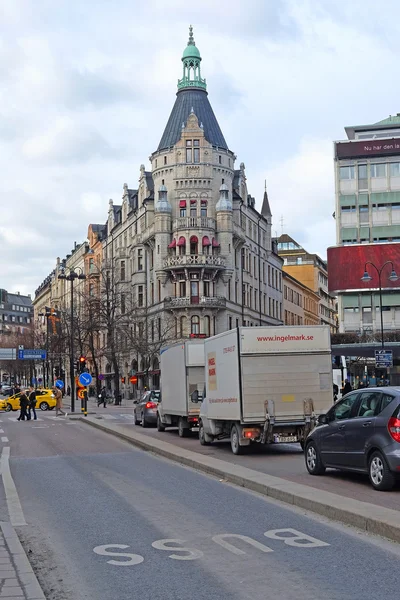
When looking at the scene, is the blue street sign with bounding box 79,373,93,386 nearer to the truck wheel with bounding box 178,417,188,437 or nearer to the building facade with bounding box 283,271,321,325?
the truck wheel with bounding box 178,417,188,437

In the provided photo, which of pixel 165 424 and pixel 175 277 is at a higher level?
pixel 175 277

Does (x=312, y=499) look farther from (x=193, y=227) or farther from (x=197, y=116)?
(x=197, y=116)

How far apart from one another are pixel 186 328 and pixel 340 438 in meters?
59.3

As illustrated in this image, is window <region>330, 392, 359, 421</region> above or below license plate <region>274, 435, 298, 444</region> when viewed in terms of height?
above

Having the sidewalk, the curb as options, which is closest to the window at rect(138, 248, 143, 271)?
the curb

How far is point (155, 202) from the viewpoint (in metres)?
76.4

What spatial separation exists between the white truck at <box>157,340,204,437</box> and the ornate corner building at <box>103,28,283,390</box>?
144 feet

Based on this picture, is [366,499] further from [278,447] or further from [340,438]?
[278,447]

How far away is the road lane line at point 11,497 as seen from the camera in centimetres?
1049

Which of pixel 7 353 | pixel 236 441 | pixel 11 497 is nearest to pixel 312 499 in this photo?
pixel 11 497

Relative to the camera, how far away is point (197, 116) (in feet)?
252

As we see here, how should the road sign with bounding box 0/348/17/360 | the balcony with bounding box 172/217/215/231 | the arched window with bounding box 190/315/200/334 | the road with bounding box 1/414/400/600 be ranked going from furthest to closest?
1. the road sign with bounding box 0/348/17/360
2. the balcony with bounding box 172/217/215/231
3. the arched window with bounding box 190/315/200/334
4. the road with bounding box 1/414/400/600

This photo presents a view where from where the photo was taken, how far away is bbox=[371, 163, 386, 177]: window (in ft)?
295

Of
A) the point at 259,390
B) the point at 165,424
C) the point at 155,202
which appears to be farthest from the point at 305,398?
the point at 155,202
